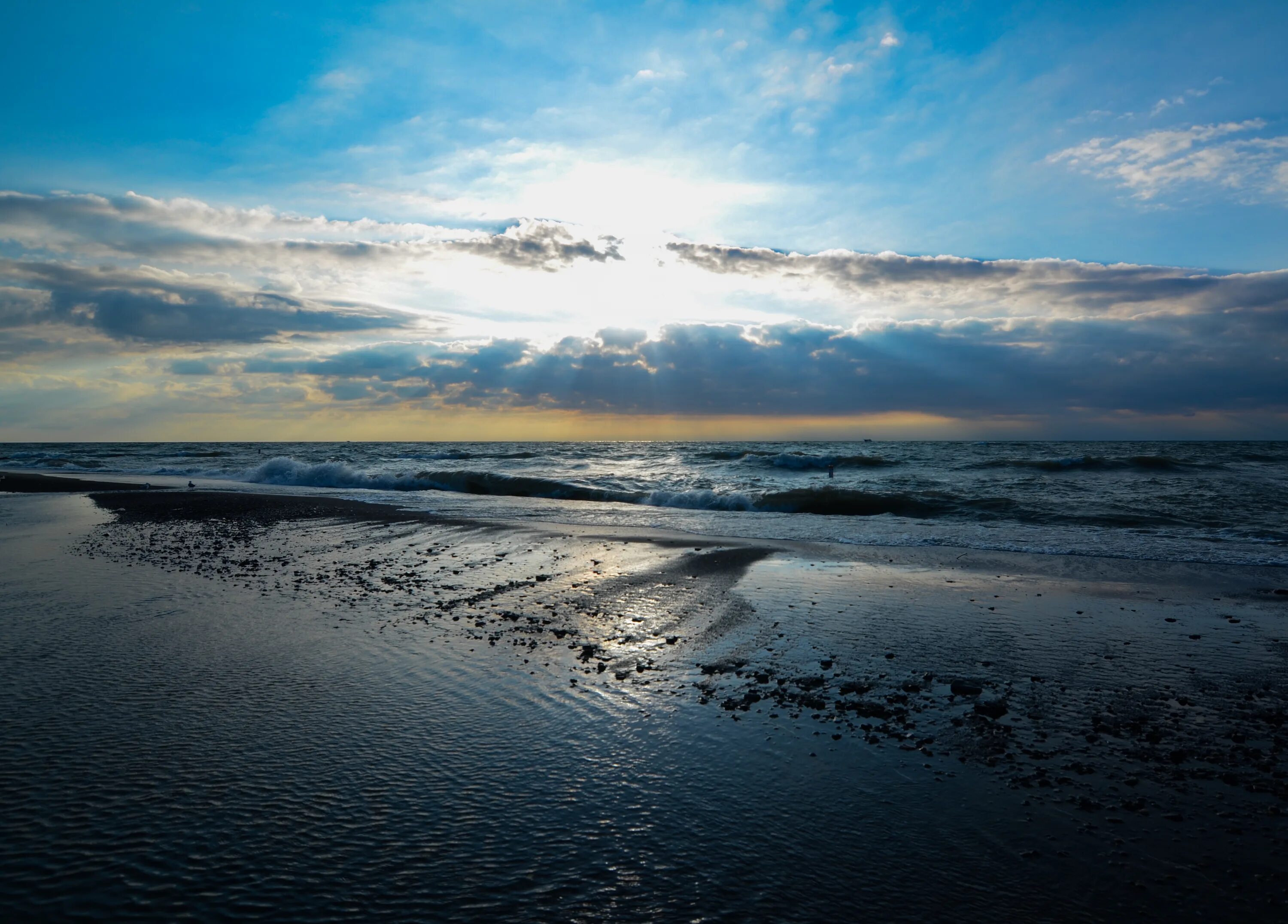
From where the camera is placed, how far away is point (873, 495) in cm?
2619

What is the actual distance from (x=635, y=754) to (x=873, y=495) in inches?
907

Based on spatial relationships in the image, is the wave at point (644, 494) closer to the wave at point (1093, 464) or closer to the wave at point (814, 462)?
the wave at point (814, 462)

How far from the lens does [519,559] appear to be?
1317cm

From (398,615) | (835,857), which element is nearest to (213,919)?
(835,857)

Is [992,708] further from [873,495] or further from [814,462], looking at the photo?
[814,462]

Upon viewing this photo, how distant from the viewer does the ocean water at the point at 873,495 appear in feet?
57.2

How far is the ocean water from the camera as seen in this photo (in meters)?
17.4

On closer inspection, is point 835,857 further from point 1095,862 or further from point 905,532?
point 905,532

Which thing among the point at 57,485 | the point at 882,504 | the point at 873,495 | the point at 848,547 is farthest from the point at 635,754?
the point at 57,485

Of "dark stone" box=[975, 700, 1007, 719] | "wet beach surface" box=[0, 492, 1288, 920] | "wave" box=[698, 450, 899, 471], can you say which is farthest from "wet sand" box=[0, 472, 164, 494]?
"wave" box=[698, 450, 899, 471]

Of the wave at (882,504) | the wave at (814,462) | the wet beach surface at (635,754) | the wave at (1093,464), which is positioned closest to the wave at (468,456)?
the wave at (814,462)

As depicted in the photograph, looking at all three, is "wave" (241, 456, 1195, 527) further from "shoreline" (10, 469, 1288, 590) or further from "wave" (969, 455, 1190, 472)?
"wave" (969, 455, 1190, 472)

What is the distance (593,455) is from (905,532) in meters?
58.3

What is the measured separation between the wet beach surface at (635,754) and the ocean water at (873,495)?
752 centimetres
